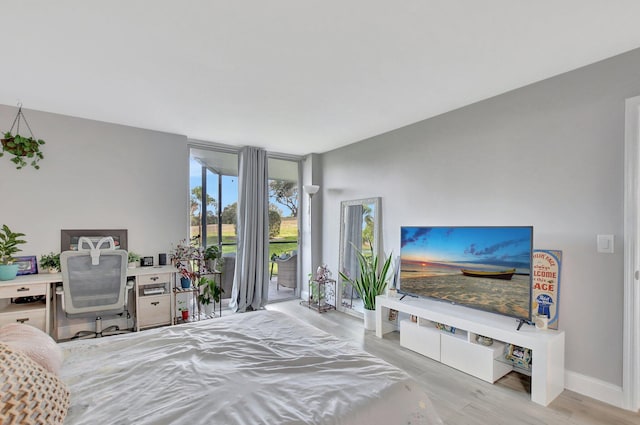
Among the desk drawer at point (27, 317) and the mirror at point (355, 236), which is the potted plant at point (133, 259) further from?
the mirror at point (355, 236)

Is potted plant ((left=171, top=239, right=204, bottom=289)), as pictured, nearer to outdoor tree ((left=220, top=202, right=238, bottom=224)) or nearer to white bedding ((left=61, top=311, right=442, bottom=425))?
outdoor tree ((left=220, top=202, right=238, bottom=224))

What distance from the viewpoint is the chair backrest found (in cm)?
303

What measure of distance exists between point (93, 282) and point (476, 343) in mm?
3640

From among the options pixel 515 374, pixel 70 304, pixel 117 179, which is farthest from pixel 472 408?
pixel 117 179

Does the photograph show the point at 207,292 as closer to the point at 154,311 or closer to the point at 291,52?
the point at 154,311

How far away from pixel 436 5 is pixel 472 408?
2.63 m

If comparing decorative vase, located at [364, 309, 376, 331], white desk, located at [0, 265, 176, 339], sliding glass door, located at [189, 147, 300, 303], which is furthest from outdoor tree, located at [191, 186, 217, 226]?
decorative vase, located at [364, 309, 376, 331]

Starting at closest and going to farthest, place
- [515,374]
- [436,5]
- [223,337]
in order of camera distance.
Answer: [436,5]
[223,337]
[515,374]

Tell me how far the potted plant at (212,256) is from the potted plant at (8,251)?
1.87 metres

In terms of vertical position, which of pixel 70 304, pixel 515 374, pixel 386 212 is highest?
pixel 386 212

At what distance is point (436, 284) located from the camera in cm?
327

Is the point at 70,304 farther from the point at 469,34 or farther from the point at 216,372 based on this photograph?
the point at 469,34

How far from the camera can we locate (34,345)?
4.46 ft

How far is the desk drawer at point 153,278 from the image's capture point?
3.59 meters
